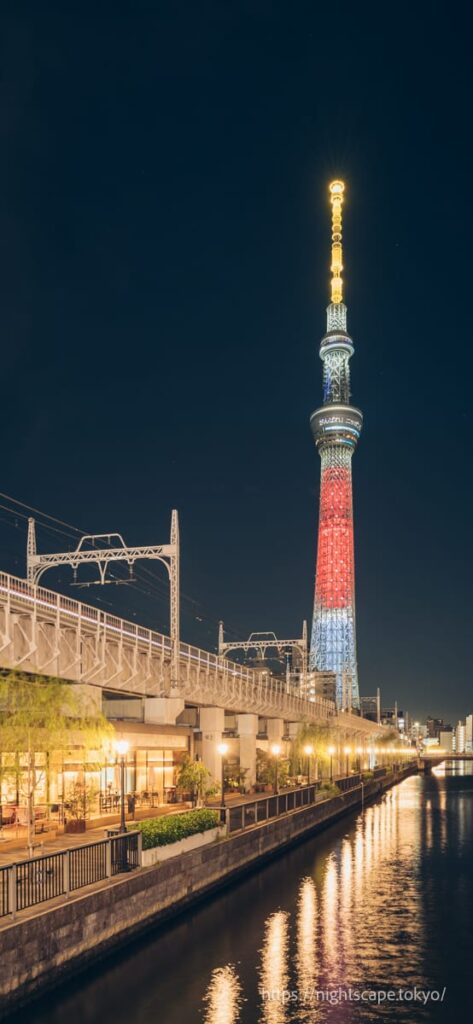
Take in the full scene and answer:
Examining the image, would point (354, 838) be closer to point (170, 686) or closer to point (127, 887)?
point (170, 686)

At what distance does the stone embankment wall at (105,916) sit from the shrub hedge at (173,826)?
0.68 meters

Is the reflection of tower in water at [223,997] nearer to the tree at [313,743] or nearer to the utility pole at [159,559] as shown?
the utility pole at [159,559]

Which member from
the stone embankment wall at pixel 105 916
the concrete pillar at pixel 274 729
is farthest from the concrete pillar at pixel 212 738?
the concrete pillar at pixel 274 729

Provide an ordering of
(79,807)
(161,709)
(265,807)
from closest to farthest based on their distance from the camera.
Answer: (79,807) < (161,709) < (265,807)

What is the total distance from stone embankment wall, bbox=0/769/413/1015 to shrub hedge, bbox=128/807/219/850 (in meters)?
0.68

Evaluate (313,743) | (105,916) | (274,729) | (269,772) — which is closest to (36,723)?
(105,916)

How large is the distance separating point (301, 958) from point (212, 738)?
26.6 meters

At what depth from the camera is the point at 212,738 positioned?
5403cm

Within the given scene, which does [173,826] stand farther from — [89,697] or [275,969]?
[275,969]

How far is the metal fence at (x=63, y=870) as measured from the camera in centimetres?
2138

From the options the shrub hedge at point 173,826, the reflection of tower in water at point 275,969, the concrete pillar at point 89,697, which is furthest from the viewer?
the concrete pillar at point 89,697

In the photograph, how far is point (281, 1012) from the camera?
23.1m

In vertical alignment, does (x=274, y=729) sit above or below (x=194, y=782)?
below

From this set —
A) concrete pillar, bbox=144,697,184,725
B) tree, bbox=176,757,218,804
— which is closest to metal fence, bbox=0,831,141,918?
concrete pillar, bbox=144,697,184,725
